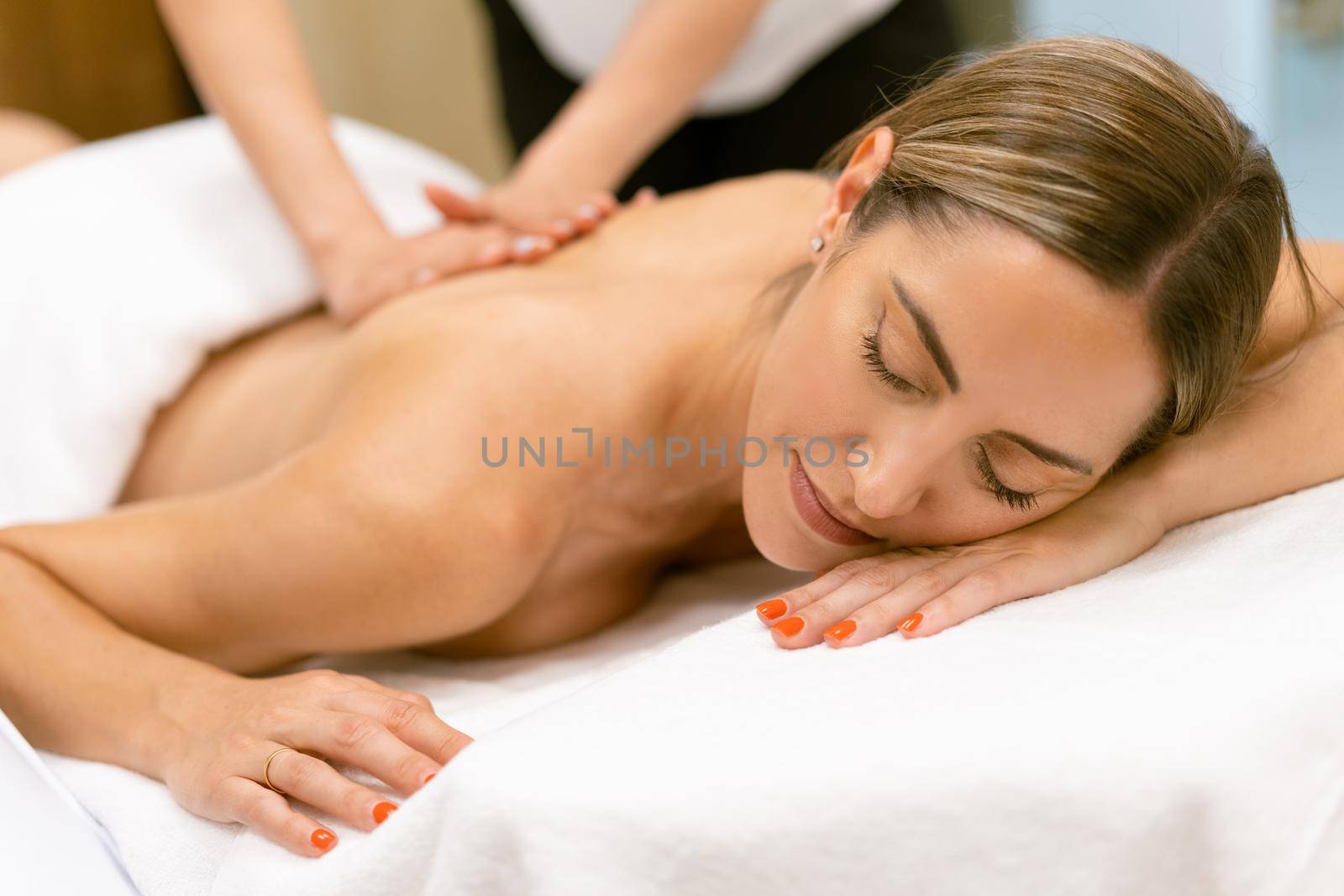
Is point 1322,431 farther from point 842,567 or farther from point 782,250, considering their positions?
point 782,250

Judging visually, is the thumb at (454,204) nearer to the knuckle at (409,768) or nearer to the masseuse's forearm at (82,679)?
the masseuse's forearm at (82,679)

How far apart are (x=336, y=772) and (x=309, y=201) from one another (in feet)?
2.70

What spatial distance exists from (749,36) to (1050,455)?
903 millimetres

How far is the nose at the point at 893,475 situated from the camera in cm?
91

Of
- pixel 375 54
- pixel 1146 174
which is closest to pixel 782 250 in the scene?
pixel 1146 174

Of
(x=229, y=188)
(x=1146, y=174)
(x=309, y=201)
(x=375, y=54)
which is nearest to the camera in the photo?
(x=1146, y=174)

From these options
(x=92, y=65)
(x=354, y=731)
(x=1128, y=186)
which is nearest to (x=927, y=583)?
(x=1128, y=186)

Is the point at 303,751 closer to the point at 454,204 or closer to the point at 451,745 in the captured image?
the point at 451,745

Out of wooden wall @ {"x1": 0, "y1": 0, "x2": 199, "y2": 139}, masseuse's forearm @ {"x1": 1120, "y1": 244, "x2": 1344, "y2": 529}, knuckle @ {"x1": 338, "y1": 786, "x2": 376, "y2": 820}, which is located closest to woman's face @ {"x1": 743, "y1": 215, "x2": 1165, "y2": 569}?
masseuse's forearm @ {"x1": 1120, "y1": 244, "x2": 1344, "y2": 529}

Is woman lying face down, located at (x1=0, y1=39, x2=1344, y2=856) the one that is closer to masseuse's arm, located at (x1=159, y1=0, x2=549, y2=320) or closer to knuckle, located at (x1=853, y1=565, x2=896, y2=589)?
knuckle, located at (x1=853, y1=565, x2=896, y2=589)

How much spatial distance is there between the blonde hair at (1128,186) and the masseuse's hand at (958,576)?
62 mm

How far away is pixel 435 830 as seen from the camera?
77 cm

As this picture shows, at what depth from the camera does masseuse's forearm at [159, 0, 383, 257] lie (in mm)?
1479

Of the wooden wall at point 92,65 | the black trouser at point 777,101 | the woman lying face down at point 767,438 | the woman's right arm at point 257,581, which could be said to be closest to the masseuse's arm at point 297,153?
the woman lying face down at point 767,438
